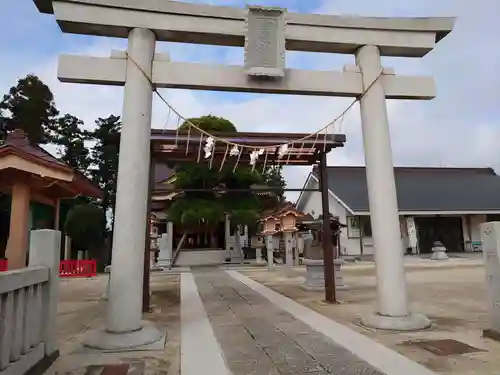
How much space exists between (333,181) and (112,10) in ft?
72.6

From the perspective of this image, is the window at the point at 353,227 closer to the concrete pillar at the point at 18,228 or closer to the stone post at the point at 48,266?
the concrete pillar at the point at 18,228

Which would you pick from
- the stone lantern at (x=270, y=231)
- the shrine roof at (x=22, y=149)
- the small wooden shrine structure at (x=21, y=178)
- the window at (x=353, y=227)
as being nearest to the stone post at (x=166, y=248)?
the stone lantern at (x=270, y=231)

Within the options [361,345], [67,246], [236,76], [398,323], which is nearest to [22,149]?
[236,76]

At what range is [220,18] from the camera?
491cm

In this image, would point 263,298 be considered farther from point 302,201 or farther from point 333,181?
point 302,201

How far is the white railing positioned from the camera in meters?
2.69

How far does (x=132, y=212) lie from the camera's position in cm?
436

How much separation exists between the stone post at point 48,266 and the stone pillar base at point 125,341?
45 cm

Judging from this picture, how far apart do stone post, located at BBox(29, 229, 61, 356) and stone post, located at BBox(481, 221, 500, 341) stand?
4.60 m

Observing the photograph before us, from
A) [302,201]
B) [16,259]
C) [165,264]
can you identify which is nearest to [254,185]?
[165,264]

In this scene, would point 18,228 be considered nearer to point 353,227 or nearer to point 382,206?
point 382,206

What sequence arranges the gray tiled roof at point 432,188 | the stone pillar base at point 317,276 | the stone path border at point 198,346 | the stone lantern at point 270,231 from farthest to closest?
1. the gray tiled roof at point 432,188
2. the stone lantern at point 270,231
3. the stone pillar base at point 317,276
4. the stone path border at point 198,346

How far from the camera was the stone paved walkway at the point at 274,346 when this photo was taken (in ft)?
10.8

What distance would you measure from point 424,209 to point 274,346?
20500mm
